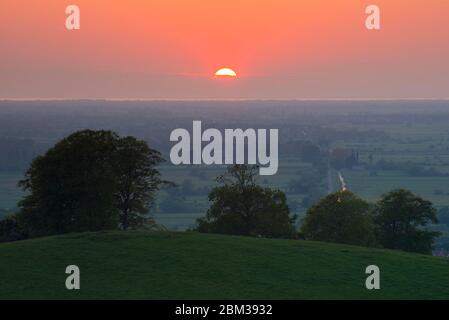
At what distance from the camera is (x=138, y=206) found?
4891 centimetres

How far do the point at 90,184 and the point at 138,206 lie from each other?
5.06m

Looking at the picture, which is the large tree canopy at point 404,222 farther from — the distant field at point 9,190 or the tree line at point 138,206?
the distant field at point 9,190

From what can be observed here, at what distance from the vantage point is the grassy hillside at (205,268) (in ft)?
83.0

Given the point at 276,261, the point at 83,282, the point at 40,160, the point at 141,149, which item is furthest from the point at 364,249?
the point at 40,160

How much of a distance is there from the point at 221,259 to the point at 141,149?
20031 mm

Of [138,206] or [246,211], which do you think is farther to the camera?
[138,206]

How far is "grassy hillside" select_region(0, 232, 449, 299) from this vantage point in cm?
2530

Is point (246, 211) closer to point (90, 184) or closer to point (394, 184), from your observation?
point (90, 184)

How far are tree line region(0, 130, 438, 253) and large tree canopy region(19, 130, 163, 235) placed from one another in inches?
2.6

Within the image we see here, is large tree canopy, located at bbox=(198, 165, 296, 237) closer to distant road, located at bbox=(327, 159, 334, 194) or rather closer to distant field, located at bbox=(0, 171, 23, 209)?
distant field, located at bbox=(0, 171, 23, 209)

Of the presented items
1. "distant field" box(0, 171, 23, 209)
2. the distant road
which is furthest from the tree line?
the distant road

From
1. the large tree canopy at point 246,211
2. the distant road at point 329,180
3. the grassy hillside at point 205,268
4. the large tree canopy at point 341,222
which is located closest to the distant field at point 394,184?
the distant road at point 329,180

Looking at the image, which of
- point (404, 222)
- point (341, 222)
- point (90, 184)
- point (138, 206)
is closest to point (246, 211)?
point (341, 222)

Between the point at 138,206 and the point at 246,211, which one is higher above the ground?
the point at 138,206
